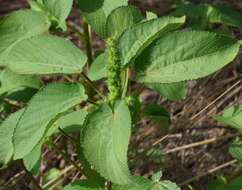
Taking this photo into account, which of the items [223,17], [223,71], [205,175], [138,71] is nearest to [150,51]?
[138,71]

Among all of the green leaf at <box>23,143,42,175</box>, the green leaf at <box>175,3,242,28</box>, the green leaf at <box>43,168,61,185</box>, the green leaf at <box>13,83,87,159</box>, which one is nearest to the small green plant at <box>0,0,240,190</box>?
the green leaf at <box>13,83,87,159</box>

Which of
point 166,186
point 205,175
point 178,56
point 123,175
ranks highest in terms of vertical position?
point 178,56

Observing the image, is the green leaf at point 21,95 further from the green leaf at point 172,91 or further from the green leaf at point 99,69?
the green leaf at point 172,91

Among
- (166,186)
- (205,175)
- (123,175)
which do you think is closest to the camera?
(123,175)

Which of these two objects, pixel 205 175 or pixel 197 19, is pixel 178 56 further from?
pixel 205 175

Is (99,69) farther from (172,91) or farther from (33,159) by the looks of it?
(33,159)
